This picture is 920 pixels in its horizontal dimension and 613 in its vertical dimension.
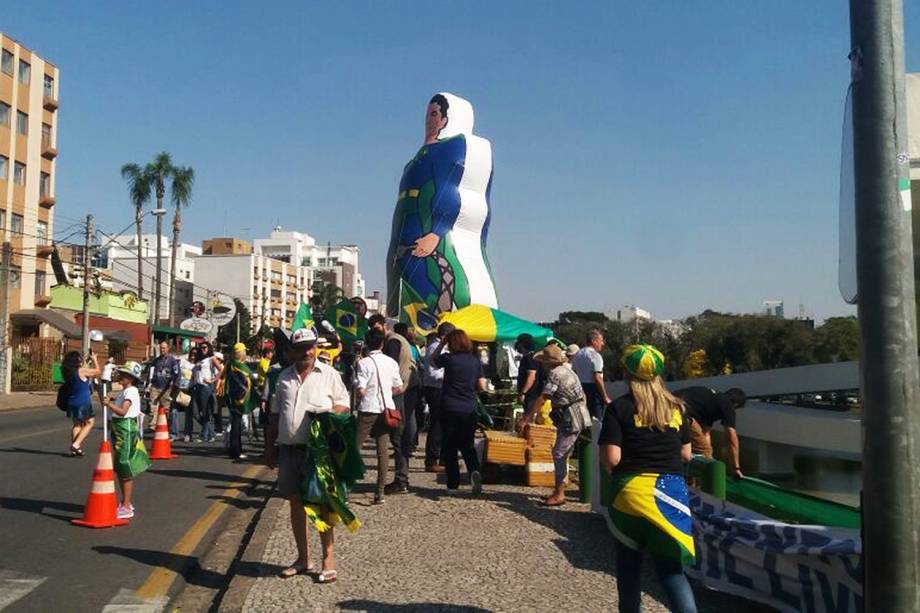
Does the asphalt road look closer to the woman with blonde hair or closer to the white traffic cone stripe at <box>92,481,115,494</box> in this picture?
the white traffic cone stripe at <box>92,481,115,494</box>

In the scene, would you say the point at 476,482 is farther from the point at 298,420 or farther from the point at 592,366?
the point at 592,366

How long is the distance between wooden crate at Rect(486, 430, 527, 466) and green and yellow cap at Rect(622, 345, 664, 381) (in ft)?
17.5


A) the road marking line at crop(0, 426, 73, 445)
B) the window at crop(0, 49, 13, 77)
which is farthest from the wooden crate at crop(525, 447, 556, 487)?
the window at crop(0, 49, 13, 77)

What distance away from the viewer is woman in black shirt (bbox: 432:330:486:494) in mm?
9094

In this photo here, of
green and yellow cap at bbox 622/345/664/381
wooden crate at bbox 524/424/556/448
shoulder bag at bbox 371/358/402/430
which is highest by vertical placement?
green and yellow cap at bbox 622/345/664/381

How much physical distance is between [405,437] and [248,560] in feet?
10.9

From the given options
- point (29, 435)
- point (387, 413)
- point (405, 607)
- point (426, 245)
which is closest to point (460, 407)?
point (387, 413)

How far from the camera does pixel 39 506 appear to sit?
9008 mm

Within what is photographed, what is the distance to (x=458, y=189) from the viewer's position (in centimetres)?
2700

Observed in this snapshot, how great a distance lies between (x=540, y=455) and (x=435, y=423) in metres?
2.01

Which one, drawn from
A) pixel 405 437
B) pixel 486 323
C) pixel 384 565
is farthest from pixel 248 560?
pixel 486 323

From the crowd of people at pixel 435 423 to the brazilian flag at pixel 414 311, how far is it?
11200 mm

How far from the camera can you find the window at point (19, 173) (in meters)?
49.2

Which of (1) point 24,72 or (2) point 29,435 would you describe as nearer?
(2) point 29,435
